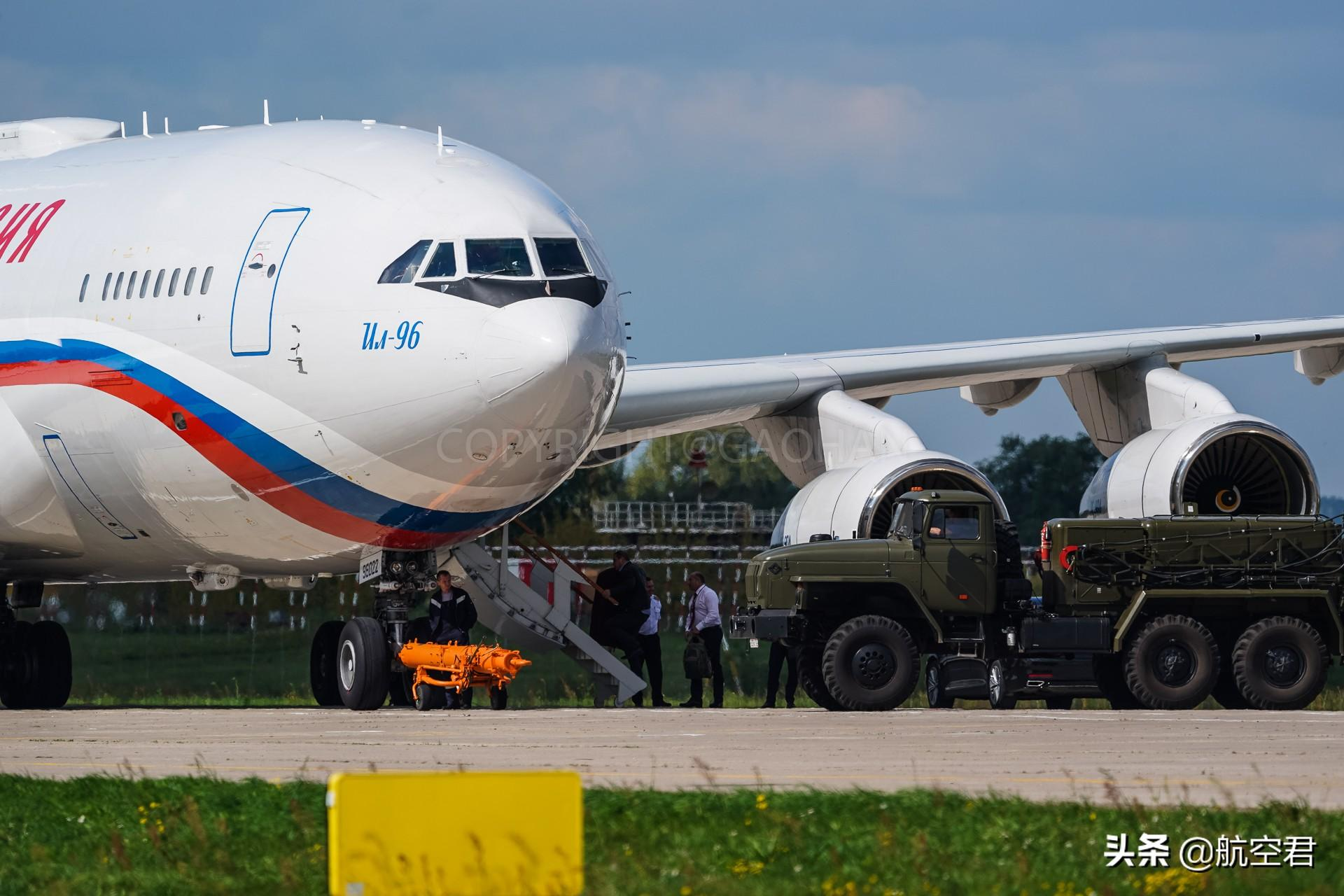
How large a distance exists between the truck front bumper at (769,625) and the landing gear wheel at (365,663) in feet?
11.6

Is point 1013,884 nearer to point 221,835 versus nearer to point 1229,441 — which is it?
point 221,835

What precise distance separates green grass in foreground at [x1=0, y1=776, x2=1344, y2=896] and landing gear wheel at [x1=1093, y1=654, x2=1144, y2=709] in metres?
11.0

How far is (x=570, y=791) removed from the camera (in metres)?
6.80

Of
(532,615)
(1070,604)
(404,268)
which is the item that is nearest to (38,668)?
→ (532,615)

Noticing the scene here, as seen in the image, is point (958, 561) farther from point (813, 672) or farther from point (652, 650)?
point (652, 650)

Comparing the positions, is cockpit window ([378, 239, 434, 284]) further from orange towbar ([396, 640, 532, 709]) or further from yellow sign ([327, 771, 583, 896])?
yellow sign ([327, 771, 583, 896])

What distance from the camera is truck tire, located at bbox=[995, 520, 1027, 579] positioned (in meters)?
20.1

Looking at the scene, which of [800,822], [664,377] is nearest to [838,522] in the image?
[664,377]

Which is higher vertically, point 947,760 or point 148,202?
point 148,202

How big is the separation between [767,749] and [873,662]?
218 inches

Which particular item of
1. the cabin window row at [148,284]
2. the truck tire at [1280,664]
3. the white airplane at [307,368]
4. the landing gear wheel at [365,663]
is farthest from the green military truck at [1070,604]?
the cabin window row at [148,284]

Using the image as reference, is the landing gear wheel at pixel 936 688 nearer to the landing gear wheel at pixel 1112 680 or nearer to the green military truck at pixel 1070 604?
the green military truck at pixel 1070 604

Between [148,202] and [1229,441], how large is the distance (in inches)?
443

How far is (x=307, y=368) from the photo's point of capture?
16625mm
